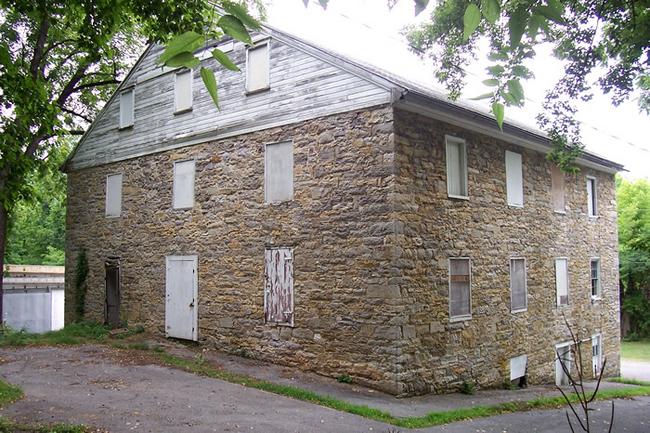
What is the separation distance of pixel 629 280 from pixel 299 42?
2783 cm

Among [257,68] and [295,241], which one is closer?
[295,241]

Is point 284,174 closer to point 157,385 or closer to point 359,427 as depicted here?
point 157,385

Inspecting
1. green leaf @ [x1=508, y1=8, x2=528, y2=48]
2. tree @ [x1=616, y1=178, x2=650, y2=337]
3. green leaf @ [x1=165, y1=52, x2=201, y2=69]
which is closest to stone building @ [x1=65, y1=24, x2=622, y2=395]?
green leaf @ [x1=508, y1=8, x2=528, y2=48]

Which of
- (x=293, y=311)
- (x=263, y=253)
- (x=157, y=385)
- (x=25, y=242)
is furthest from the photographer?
(x=25, y=242)

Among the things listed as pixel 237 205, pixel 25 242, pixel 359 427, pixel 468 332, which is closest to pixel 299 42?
pixel 237 205

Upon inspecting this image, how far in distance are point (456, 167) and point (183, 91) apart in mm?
7535

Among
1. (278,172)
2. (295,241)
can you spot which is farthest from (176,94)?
(295,241)

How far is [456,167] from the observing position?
12.5 m

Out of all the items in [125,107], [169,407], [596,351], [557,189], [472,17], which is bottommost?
[596,351]

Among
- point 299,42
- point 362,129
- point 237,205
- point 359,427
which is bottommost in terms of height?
point 359,427

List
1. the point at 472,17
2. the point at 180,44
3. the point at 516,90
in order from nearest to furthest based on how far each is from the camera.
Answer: the point at 180,44 < the point at 472,17 < the point at 516,90

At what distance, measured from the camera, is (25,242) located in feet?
149

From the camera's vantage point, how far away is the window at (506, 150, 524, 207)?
14.0 m

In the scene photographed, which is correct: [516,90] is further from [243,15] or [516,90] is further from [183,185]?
[183,185]
